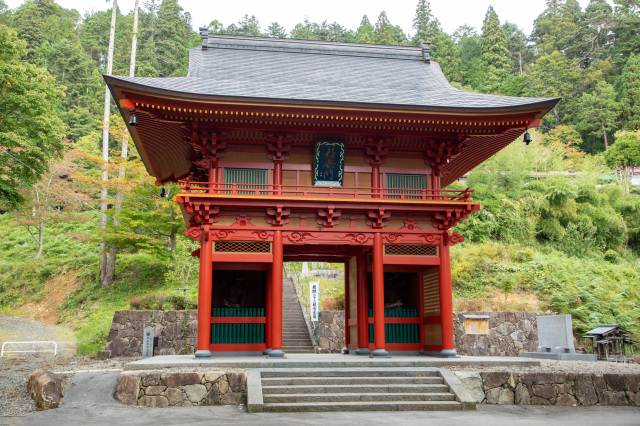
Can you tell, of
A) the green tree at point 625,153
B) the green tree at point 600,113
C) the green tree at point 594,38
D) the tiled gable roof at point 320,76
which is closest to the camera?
the tiled gable roof at point 320,76

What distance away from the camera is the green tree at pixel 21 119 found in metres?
16.5

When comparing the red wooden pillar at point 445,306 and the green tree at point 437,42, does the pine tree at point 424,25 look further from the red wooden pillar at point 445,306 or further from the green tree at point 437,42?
the red wooden pillar at point 445,306

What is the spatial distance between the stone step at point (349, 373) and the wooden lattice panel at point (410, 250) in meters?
3.63

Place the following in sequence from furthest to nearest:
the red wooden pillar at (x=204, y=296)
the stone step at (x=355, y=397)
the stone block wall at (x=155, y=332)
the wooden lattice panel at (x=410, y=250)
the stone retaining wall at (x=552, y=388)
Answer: the stone block wall at (x=155, y=332), the wooden lattice panel at (x=410, y=250), the red wooden pillar at (x=204, y=296), the stone retaining wall at (x=552, y=388), the stone step at (x=355, y=397)

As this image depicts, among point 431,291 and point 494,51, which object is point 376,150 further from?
point 494,51

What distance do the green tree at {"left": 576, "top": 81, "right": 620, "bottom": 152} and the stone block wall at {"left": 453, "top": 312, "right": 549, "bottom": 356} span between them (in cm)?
3724

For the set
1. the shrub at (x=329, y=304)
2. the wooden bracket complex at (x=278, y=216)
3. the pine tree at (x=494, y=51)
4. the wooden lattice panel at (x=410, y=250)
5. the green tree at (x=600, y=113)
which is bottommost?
the shrub at (x=329, y=304)

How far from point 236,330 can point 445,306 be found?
5964 mm

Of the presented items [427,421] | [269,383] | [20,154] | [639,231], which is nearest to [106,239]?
[20,154]

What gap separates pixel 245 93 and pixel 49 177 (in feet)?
78.2

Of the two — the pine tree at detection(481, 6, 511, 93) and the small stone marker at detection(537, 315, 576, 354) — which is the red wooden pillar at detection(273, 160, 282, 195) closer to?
the small stone marker at detection(537, 315, 576, 354)

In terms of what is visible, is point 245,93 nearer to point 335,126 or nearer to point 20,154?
point 335,126

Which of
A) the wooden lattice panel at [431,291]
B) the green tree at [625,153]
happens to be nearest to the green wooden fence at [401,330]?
the wooden lattice panel at [431,291]

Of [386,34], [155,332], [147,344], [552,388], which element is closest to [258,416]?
[552,388]
